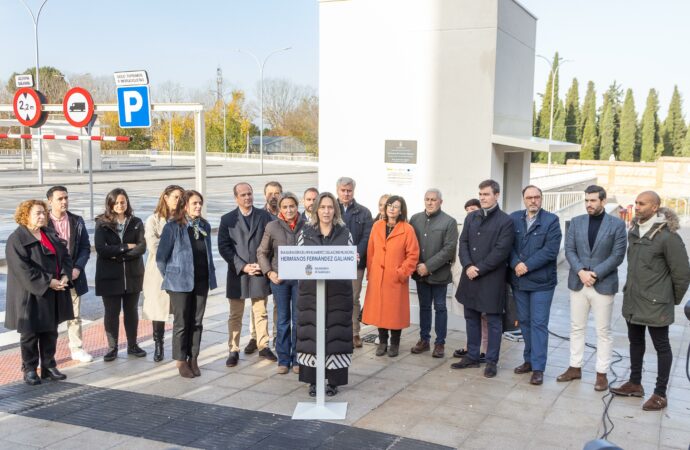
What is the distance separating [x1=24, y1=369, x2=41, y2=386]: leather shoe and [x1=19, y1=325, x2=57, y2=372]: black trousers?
0.04 metres

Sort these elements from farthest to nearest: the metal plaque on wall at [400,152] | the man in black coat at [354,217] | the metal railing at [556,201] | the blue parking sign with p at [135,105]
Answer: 1. the metal railing at [556,201]
2. the blue parking sign with p at [135,105]
3. the metal plaque on wall at [400,152]
4. the man in black coat at [354,217]

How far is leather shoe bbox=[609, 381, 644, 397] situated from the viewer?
631cm

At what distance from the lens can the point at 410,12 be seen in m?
9.12

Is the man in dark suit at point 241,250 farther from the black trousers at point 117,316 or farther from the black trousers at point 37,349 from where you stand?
the black trousers at point 37,349

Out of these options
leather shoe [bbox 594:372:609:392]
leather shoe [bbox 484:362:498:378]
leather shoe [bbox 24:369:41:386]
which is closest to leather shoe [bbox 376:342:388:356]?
leather shoe [bbox 484:362:498:378]

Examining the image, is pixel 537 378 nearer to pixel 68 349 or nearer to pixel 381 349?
pixel 381 349

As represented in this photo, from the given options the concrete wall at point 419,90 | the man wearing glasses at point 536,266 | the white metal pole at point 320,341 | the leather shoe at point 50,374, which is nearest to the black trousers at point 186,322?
the leather shoe at point 50,374

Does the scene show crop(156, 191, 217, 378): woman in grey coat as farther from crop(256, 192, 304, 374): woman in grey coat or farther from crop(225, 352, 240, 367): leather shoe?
crop(256, 192, 304, 374): woman in grey coat

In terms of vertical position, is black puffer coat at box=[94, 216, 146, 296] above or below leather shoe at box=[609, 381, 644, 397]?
above

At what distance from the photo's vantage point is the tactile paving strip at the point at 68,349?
22.9 feet

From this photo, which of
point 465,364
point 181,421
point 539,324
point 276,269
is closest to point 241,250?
point 276,269

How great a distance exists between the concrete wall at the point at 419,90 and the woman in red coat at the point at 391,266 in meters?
2.01

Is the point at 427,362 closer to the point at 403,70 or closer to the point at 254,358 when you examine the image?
the point at 254,358

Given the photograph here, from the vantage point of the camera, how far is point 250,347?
7.65m
